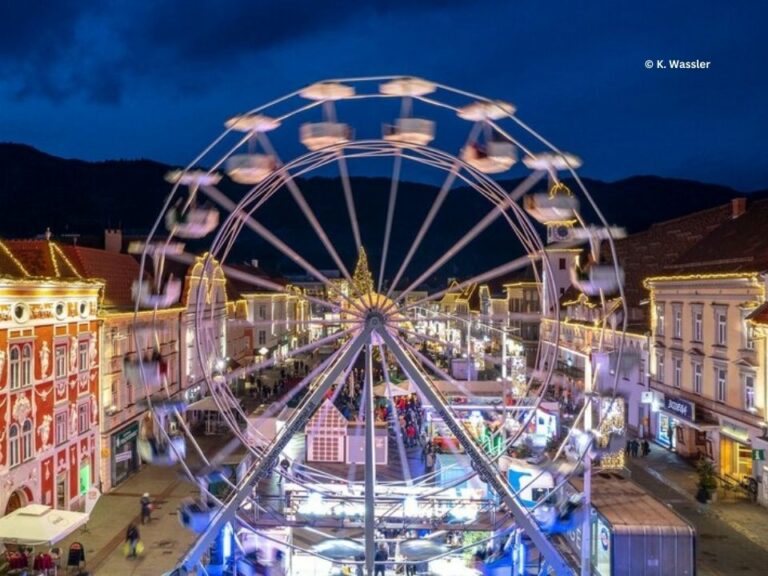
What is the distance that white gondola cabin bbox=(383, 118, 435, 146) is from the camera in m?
16.8

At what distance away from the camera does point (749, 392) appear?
29859 millimetres

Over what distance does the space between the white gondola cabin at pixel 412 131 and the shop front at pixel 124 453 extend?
20.7 m

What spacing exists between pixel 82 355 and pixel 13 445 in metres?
6.31

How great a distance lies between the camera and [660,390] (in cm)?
3872

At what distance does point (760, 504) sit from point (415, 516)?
14140mm

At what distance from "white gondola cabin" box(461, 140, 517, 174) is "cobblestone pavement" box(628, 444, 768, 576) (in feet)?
39.9

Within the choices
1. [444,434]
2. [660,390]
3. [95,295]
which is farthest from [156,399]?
[660,390]

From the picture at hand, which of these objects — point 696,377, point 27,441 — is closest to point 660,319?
point 696,377

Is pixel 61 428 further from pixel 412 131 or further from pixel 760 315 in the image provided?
pixel 760 315

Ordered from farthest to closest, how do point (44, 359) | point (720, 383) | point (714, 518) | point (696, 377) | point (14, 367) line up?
point (696, 377) → point (720, 383) → point (714, 518) → point (44, 359) → point (14, 367)

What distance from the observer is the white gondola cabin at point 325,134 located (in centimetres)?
1723

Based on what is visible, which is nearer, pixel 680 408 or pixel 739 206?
pixel 680 408

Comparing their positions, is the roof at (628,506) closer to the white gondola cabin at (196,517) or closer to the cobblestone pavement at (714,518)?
the cobblestone pavement at (714,518)

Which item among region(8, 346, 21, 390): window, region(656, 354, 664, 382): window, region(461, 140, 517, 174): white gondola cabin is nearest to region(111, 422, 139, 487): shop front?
region(8, 346, 21, 390): window
